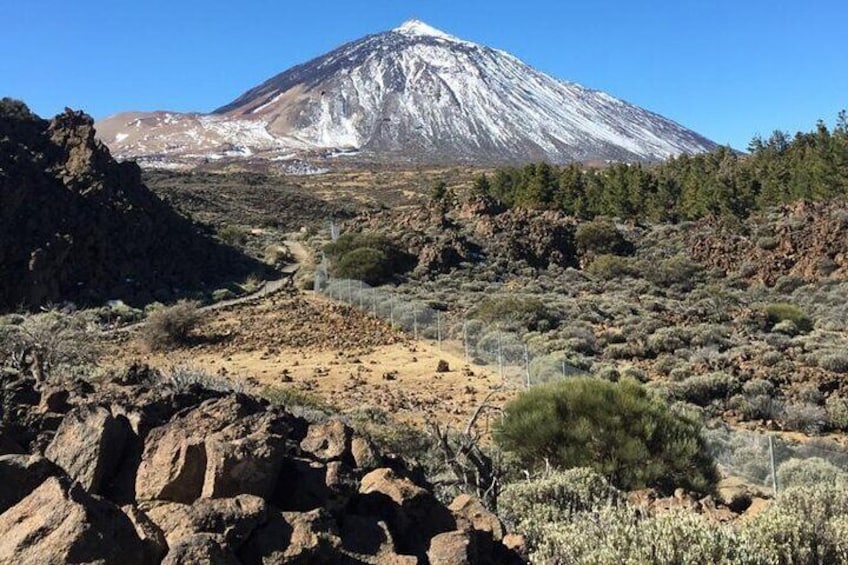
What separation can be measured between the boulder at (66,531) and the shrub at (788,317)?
18.6 metres

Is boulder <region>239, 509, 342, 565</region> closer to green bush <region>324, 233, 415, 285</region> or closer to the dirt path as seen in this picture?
the dirt path

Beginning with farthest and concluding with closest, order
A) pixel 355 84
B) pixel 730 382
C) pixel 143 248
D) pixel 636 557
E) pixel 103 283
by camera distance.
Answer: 1. pixel 355 84
2. pixel 143 248
3. pixel 103 283
4. pixel 730 382
5. pixel 636 557

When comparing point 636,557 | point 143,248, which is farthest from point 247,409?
point 143,248

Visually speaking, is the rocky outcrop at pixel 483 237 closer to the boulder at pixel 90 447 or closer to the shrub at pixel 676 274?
the shrub at pixel 676 274

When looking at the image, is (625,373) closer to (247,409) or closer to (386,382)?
(386,382)

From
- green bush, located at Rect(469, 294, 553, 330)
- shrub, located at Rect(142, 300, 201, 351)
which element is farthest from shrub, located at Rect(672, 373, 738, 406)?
shrub, located at Rect(142, 300, 201, 351)

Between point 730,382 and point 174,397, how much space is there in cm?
997

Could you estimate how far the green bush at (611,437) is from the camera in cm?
692

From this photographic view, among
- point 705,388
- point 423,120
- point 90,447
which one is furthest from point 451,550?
point 423,120

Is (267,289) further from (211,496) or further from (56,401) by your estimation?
(211,496)

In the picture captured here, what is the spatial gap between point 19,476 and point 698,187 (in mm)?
38933

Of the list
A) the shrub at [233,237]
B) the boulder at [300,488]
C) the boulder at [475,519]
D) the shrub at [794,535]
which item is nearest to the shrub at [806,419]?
the shrub at [794,535]

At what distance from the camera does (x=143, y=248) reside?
28703mm

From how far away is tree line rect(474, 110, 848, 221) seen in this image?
117 feet
